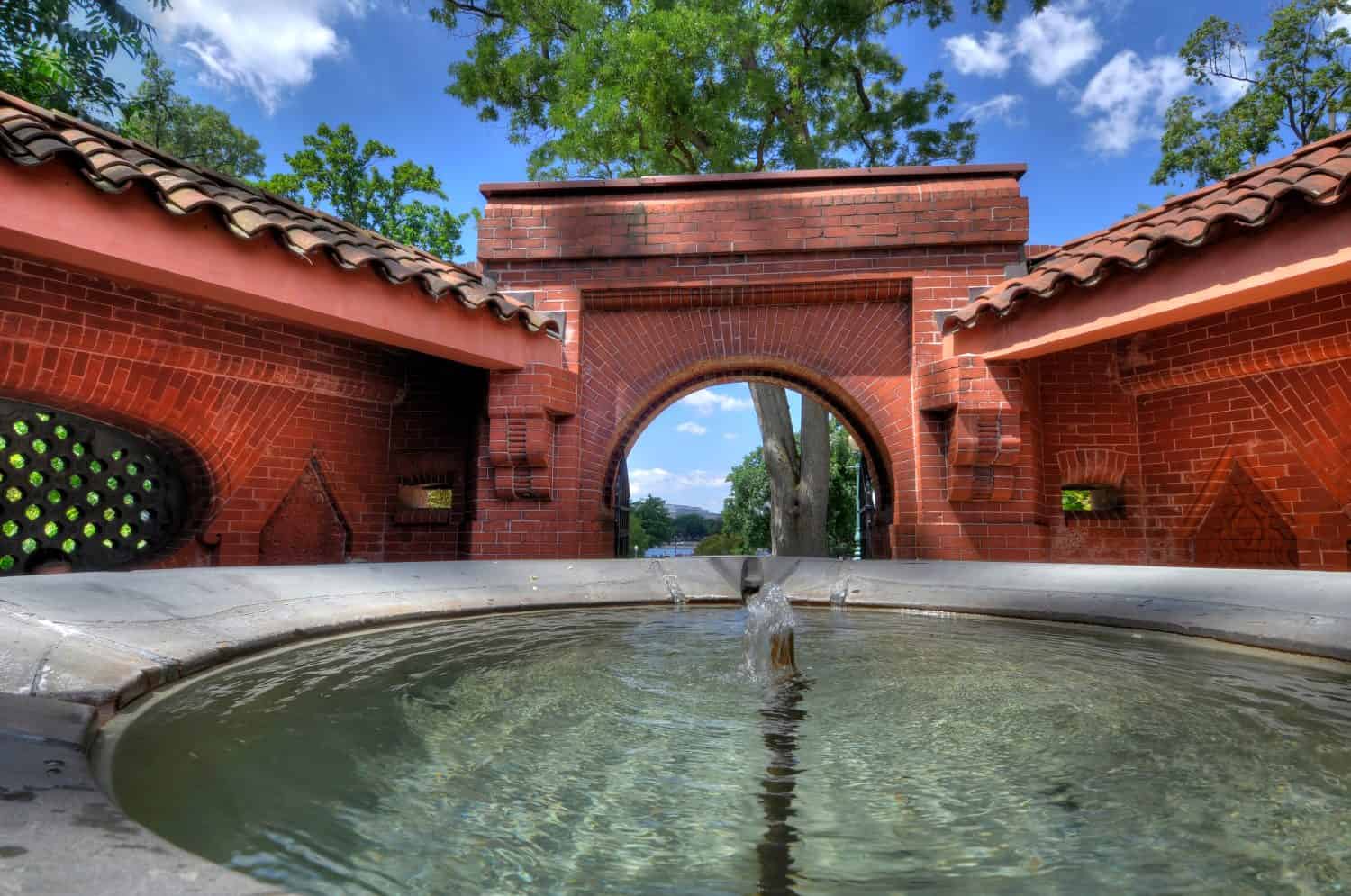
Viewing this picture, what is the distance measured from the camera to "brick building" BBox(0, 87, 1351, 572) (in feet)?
13.5

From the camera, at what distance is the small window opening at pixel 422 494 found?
19.1ft

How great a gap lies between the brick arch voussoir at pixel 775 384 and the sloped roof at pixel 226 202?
2.97ft

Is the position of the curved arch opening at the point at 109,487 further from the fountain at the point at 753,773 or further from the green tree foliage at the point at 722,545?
the green tree foliage at the point at 722,545

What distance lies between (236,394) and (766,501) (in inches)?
561

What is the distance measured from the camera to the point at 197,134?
1898 cm

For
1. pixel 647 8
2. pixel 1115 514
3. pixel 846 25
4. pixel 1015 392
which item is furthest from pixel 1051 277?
pixel 647 8

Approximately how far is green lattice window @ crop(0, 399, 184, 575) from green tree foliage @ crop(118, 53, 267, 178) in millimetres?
15806

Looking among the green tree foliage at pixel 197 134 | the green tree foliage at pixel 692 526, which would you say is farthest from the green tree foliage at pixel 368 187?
the green tree foliage at pixel 692 526

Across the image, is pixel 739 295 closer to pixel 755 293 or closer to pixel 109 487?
pixel 755 293

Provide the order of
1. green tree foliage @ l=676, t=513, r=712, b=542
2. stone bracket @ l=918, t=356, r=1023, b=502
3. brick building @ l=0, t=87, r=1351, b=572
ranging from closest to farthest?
brick building @ l=0, t=87, r=1351, b=572
stone bracket @ l=918, t=356, r=1023, b=502
green tree foliage @ l=676, t=513, r=712, b=542

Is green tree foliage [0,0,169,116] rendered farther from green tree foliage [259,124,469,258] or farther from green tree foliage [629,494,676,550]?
green tree foliage [629,494,676,550]

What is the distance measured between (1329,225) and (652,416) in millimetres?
4039

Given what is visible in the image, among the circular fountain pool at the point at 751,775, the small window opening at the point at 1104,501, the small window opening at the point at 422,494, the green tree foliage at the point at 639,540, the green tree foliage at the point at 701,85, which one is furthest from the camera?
the green tree foliage at the point at 639,540

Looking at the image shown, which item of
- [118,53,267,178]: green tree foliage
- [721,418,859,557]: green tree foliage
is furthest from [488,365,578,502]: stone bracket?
[118,53,267,178]: green tree foliage
